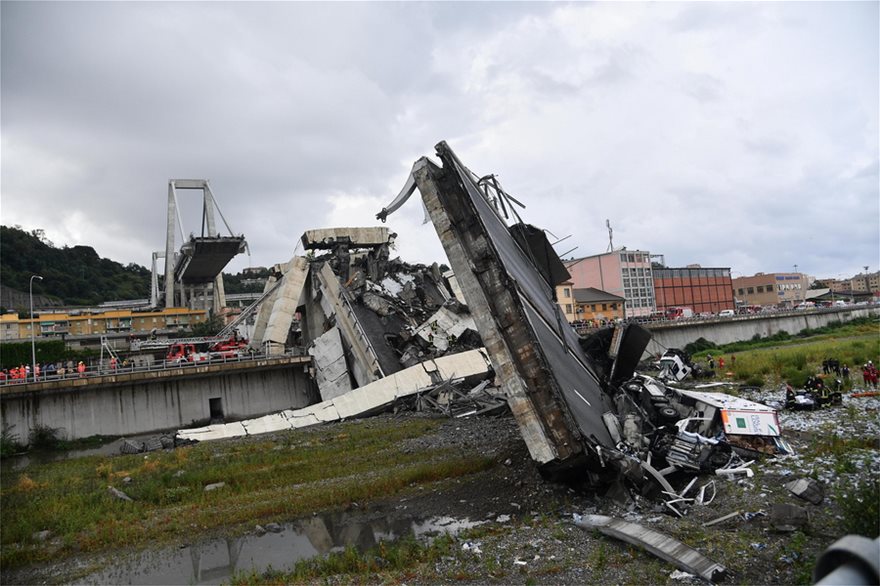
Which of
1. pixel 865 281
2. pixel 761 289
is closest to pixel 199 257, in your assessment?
pixel 761 289

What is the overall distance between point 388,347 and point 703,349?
36779 millimetres

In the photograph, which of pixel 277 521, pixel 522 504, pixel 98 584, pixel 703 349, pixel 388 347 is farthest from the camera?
pixel 703 349

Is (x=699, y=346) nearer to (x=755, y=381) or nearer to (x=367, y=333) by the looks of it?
(x=755, y=381)

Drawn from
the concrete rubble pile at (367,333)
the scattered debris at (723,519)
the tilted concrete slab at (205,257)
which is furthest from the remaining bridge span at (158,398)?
the scattered debris at (723,519)

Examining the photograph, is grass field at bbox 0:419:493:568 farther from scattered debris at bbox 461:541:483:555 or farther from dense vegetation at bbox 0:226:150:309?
dense vegetation at bbox 0:226:150:309

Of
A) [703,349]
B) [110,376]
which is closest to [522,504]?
[110,376]

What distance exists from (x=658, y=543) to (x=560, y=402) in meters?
3.08

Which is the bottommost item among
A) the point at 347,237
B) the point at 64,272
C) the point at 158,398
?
the point at 158,398

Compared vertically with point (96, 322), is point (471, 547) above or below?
below

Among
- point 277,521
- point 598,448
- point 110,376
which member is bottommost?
point 277,521

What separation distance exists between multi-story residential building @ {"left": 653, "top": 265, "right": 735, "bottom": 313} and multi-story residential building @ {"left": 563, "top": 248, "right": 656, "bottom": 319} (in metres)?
3.18

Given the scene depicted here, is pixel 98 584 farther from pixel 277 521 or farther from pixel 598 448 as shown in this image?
pixel 598 448

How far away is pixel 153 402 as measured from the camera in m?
27.8

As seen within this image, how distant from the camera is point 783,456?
1060 cm
